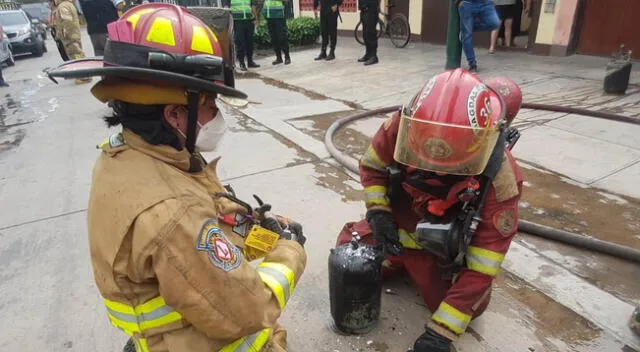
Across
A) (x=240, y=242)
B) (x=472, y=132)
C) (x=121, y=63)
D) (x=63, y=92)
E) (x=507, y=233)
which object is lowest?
(x=63, y=92)

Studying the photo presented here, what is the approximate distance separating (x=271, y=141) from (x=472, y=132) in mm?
3295

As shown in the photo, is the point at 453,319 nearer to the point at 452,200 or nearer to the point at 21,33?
the point at 452,200

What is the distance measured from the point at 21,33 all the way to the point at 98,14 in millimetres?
9287

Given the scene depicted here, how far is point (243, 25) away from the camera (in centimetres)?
889

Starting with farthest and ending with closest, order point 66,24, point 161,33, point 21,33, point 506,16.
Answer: point 21,33 < point 506,16 < point 66,24 < point 161,33

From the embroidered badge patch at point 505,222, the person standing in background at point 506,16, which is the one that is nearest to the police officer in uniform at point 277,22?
the person standing in background at point 506,16

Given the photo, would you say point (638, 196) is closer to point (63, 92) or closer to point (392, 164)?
point (392, 164)

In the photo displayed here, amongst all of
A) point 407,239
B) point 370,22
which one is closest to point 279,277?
point 407,239

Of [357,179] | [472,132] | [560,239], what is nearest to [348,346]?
[472,132]

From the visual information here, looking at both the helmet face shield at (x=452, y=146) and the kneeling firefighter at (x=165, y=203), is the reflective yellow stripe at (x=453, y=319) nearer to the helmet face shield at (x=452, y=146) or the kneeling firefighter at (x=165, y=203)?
the helmet face shield at (x=452, y=146)

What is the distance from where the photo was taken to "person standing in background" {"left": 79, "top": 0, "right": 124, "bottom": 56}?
7363 mm

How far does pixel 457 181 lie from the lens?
1.88 meters

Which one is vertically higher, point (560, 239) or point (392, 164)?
point (392, 164)

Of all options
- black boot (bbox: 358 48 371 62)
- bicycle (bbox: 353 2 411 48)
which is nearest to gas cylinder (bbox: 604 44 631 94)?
black boot (bbox: 358 48 371 62)
